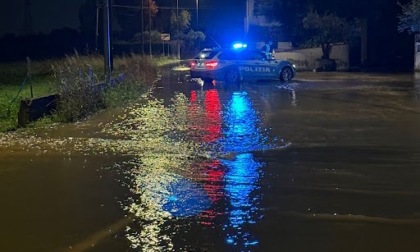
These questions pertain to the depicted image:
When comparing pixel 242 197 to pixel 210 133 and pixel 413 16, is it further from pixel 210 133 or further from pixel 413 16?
pixel 413 16

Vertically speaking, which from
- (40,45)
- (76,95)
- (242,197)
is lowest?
(242,197)

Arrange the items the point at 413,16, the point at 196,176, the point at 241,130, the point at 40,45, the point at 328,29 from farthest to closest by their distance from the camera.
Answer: the point at 40,45
the point at 328,29
the point at 413,16
the point at 241,130
the point at 196,176

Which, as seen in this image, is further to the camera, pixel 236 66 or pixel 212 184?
pixel 236 66

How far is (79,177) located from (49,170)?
0.72 metres

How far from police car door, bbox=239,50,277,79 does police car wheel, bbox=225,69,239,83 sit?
0.96 ft

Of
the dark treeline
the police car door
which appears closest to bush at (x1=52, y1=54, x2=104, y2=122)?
the police car door

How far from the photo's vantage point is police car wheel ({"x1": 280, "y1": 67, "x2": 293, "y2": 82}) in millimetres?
28297

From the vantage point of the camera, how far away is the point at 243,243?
5816mm

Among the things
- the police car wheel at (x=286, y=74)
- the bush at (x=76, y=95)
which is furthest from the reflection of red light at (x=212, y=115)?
the police car wheel at (x=286, y=74)

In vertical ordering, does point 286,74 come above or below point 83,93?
below

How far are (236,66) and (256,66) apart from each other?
3.36ft

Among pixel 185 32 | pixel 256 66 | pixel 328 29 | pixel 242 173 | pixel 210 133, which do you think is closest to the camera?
pixel 242 173

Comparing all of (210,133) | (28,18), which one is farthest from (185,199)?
(28,18)

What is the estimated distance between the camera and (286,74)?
2844cm
